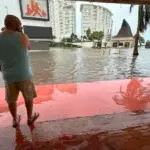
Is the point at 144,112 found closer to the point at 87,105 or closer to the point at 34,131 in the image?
the point at 87,105

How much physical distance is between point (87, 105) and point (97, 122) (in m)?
0.93

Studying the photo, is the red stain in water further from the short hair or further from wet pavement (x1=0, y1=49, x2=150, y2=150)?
the short hair

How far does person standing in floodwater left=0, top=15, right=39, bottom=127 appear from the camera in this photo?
277 centimetres

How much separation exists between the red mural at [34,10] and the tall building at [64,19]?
1735 inches

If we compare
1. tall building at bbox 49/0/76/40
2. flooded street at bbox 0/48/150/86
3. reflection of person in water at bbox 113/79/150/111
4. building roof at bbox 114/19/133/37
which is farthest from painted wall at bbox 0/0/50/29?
tall building at bbox 49/0/76/40

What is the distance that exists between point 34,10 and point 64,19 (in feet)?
204

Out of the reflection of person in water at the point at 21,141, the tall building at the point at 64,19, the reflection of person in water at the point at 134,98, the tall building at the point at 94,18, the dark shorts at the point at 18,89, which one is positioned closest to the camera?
the reflection of person in water at the point at 21,141

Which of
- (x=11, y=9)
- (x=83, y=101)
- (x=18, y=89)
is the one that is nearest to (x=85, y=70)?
(x=83, y=101)

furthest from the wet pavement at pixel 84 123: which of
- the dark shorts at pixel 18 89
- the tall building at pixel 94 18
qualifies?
the tall building at pixel 94 18

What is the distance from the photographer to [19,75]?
286 centimetres

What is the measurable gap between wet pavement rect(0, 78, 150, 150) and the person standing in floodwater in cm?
55

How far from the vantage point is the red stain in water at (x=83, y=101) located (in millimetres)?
3787

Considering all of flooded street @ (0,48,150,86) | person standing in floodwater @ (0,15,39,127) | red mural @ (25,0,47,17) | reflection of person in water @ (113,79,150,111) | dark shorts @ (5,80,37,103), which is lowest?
flooded street @ (0,48,150,86)

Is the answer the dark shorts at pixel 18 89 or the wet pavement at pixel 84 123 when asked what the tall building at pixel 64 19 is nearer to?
the wet pavement at pixel 84 123
